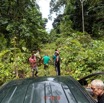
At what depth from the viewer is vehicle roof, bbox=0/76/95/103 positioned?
7.43 ft

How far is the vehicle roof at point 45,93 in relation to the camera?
7.43 ft

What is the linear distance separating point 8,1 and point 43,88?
1440 centimetres

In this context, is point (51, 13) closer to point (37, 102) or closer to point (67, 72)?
point (67, 72)

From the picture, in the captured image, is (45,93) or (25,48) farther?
(25,48)

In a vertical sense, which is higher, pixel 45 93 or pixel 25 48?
pixel 25 48

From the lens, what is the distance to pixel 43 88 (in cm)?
259

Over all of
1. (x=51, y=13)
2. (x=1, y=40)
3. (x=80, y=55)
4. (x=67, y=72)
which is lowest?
(x=67, y=72)

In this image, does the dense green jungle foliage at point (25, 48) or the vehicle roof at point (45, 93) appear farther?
the dense green jungle foliage at point (25, 48)

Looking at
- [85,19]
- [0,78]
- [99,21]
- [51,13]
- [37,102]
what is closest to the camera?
[37,102]

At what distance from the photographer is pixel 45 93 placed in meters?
2.43

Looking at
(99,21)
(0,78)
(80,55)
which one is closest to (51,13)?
(99,21)

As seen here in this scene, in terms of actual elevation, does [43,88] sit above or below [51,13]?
below

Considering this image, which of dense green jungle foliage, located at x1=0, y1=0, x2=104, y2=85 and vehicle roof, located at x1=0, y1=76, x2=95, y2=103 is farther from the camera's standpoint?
dense green jungle foliage, located at x1=0, y1=0, x2=104, y2=85

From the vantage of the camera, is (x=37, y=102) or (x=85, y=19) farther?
(x=85, y=19)
